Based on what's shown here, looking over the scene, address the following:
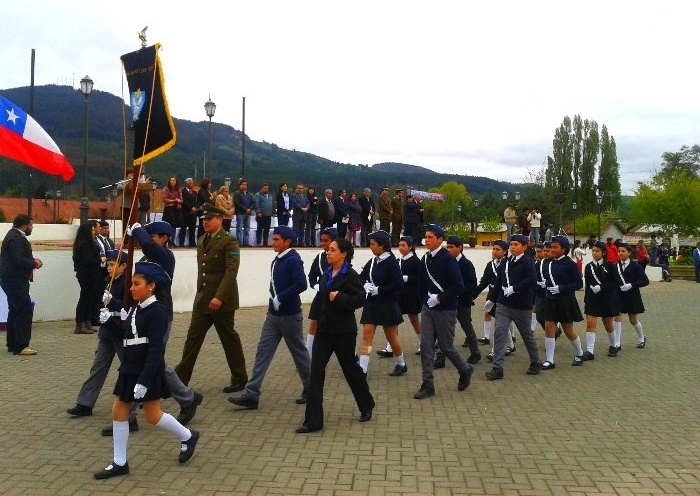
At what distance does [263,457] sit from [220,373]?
3445 millimetres

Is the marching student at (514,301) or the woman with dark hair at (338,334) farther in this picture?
the marching student at (514,301)

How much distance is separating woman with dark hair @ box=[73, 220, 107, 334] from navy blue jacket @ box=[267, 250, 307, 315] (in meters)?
5.43

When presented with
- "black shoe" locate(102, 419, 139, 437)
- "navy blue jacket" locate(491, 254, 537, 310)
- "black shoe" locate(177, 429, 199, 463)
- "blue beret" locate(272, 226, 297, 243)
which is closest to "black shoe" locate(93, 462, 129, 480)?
"black shoe" locate(177, 429, 199, 463)

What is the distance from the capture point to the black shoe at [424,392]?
757cm

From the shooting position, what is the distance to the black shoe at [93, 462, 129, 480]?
16.1 ft

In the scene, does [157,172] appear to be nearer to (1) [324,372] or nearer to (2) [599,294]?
(2) [599,294]

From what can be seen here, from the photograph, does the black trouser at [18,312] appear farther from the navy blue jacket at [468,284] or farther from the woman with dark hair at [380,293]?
the navy blue jacket at [468,284]

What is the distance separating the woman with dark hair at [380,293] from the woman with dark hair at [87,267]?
526cm

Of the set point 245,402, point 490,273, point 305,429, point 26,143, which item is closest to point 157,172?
point 26,143

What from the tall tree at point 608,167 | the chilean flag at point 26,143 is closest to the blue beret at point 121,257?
the chilean flag at point 26,143

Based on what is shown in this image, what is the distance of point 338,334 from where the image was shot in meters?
6.39

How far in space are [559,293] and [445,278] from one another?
2.63 m

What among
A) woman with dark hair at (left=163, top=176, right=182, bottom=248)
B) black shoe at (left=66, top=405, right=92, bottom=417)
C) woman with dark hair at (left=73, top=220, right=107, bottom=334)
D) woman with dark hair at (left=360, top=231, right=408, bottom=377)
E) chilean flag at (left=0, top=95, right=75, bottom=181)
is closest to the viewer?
black shoe at (left=66, top=405, right=92, bottom=417)

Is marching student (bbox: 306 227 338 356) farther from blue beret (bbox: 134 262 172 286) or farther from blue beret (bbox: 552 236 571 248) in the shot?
blue beret (bbox: 552 236 571 248)
